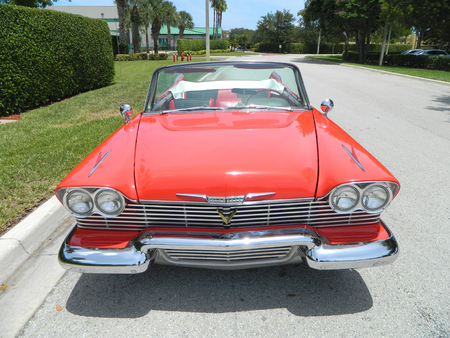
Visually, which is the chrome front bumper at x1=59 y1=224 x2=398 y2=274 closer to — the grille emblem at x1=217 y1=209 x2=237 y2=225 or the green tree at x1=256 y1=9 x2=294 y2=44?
the grille emblem at x1=217 y1=209 x2=237 y2=225

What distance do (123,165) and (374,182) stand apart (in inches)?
58.8

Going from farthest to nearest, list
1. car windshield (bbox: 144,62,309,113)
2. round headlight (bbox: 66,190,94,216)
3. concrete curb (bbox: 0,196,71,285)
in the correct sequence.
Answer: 1. car windshield (bbox: 144,62,309,113)
2. concrete curb (bbox: 0,196,71,285)
3. round headlight (bbox: 66,190,94,216)

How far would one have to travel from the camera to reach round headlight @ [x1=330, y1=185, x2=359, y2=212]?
1954mm

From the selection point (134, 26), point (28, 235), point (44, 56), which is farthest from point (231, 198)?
point (134, 26)

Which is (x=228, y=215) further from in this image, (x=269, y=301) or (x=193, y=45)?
(x=193, y=45)

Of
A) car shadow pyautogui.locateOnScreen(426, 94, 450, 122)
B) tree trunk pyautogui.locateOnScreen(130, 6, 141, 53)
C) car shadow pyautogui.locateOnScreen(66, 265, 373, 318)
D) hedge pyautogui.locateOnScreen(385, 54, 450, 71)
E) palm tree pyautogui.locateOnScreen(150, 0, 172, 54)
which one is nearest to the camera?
car shadow pyautogui.locateOnScreen(66, 265, 373, 318)

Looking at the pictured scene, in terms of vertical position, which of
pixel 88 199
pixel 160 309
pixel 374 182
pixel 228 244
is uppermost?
pixel 374 182

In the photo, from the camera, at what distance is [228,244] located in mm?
1863

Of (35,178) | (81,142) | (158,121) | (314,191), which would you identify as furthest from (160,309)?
(81,142)

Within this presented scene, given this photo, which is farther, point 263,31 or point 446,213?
point 263,31

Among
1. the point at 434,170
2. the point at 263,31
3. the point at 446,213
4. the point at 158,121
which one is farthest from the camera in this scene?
the point at 263,31

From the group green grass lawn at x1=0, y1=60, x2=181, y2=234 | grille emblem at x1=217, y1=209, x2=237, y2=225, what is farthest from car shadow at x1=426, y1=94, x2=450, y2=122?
grille emblem at x1=217, y1=209, x2=237, y2=225

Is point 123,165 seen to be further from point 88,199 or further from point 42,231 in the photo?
point 42,231

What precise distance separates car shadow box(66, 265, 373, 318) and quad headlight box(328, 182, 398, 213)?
65 cm
